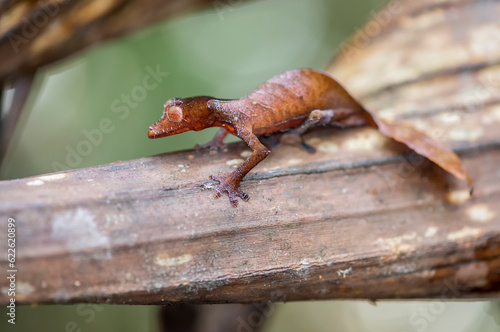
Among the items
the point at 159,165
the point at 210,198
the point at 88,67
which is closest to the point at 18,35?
the point at 159,165

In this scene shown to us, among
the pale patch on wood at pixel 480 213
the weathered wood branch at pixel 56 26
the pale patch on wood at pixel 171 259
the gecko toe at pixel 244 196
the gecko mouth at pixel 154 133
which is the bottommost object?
the pale patch on wood at pixel 480 213

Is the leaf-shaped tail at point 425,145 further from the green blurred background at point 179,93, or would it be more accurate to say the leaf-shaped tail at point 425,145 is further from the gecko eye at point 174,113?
the green blurred background at point 179,93

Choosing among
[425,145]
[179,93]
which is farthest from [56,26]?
Result: [179,93]

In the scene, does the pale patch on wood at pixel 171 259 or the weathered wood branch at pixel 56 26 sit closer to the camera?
the pale patch on wood at pixel 171 259

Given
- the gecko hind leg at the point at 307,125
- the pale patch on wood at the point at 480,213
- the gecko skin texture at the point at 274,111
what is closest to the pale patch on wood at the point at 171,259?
the gecko skin texture at the point at 274,111

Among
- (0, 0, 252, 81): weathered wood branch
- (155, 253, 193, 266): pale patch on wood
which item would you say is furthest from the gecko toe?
(0, 0, 252, 81): weathered wood branch

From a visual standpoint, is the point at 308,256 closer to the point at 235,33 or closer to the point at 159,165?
the point at 159,165
